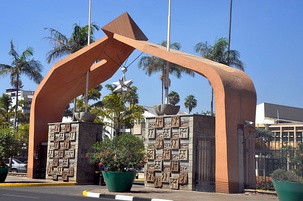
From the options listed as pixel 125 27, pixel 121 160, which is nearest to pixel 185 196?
pixel 121 160

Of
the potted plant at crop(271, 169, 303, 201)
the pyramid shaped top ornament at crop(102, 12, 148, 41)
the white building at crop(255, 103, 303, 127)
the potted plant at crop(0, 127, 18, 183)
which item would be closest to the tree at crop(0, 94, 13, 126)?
the white building at crop(255, 103, 303, 127)

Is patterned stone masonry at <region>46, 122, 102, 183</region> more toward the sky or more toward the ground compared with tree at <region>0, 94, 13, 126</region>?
more toward the ground

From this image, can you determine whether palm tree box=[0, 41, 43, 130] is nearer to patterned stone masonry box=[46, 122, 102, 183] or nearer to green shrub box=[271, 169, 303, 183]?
patterned stone masonry box=[46, 122, 102, 183]

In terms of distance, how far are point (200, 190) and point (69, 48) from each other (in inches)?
848

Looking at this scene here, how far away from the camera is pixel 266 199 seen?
15680 millimetres

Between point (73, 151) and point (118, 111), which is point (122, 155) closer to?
point (73, 151)

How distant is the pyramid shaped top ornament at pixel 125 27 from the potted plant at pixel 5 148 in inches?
258

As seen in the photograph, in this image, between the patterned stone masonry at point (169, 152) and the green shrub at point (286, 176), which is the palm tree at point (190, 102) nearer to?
the patterned stone masonry at point (169, 152)

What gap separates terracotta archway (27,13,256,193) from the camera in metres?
17.8

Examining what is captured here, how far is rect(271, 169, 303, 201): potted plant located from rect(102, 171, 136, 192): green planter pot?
617 centimetres

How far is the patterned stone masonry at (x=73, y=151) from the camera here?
24031 mm

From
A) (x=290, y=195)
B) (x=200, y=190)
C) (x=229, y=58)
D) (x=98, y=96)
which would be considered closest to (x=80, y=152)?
(x=200, y=190)

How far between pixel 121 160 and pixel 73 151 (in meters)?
6.75

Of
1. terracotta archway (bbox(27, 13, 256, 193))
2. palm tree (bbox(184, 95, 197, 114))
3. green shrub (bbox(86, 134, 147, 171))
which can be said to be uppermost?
palm tree (bbox(184, 95, 197, 114))
